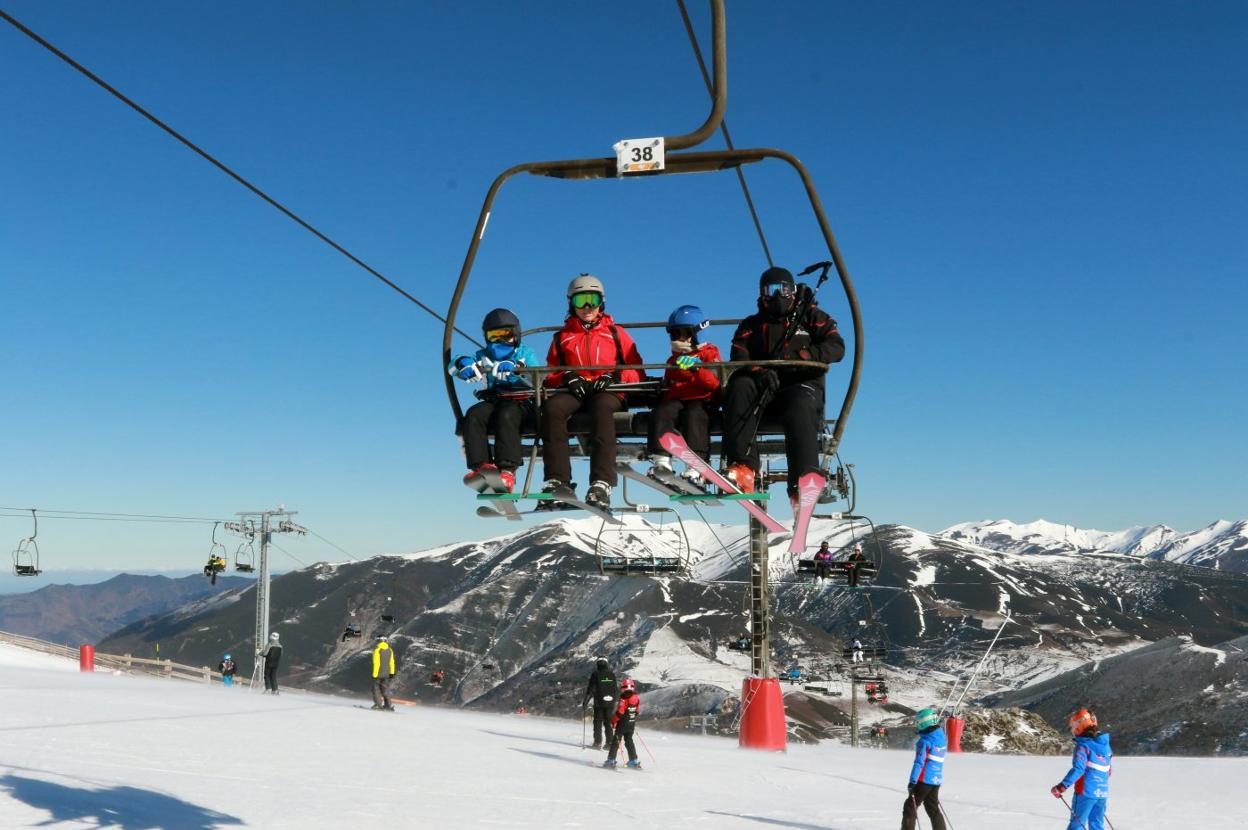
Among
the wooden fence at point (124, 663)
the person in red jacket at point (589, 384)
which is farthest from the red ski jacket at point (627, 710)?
the wooden fence at point (124, 663)

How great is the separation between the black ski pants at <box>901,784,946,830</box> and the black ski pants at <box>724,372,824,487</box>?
5.41 metres

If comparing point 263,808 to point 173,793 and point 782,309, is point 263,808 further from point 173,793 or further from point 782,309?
point 782,309

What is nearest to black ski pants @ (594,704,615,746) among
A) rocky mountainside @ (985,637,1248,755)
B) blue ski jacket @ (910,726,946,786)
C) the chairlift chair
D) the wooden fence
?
blue ski jacket @ (910,726,946,786)

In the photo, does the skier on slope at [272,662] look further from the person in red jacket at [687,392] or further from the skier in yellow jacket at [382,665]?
the person in red jacket at [687,392]

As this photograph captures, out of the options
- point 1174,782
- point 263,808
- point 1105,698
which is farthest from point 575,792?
point 1105,698

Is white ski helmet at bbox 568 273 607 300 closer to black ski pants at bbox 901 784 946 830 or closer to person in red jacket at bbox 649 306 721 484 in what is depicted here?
person in red jacket at bbox 649 306 721 484

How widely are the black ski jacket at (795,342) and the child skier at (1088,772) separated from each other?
6209mm

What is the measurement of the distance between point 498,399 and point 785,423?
229 centimetres

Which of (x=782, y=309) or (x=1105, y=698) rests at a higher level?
(x=782, y=309)

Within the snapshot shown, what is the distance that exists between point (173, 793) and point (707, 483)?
892 centimetres

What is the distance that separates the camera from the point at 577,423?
9.18 meters

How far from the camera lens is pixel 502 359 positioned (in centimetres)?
902

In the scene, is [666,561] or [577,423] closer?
[577,423]

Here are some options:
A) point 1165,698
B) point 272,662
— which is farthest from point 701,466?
point 1165,698
